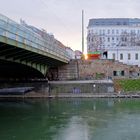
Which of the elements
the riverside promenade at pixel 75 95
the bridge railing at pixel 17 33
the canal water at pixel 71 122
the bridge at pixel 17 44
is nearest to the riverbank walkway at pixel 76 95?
the riverside promenade at pixel 75 95

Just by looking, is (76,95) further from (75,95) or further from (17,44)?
(17,44)

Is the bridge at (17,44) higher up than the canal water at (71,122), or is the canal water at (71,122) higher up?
the bridge at (17,44)

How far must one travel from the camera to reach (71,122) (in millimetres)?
43156

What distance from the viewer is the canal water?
1397 inches

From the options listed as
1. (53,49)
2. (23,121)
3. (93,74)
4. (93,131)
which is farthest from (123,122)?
(93,74)

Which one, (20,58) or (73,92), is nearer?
(20,58)

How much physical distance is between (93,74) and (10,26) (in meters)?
51.7

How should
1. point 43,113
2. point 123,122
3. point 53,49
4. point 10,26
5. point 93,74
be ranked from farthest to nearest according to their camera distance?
1. point 93,74
2. point 53,49
3. point 43,113
4. point 123,122
5. point 10,26

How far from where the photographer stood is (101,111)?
175ft

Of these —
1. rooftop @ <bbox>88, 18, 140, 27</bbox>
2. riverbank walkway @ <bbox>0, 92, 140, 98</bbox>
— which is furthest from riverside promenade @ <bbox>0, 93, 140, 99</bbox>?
rooftop @ <bbox>88, 18, 140, 27</bbox>

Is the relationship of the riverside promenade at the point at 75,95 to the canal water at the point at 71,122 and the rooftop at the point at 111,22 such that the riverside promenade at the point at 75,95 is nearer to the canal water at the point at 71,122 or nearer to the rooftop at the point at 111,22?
the canal water at the point at 71,122

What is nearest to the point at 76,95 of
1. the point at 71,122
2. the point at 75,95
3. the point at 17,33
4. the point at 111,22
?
the point at 75,95

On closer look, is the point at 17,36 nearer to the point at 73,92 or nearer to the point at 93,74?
the point at 73,92

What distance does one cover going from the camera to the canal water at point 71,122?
3549 cm
